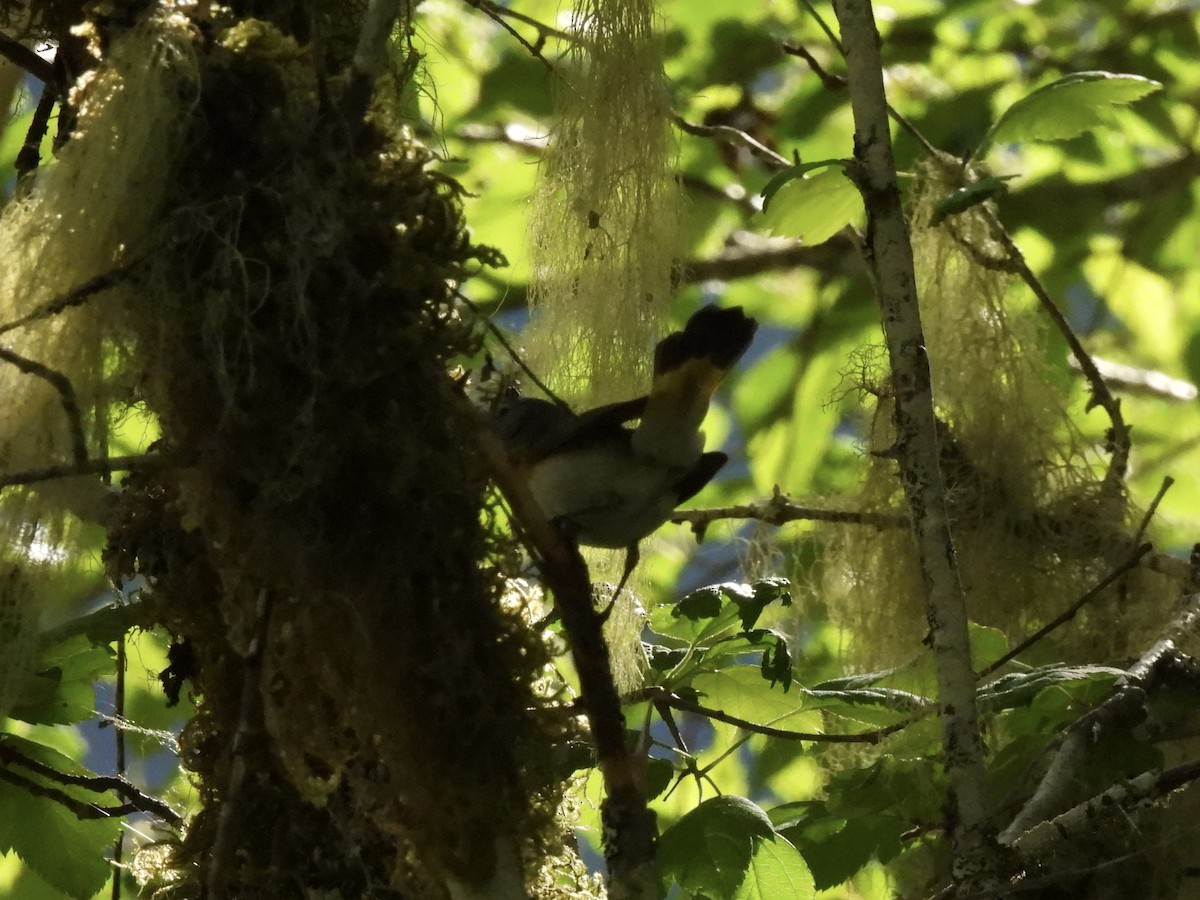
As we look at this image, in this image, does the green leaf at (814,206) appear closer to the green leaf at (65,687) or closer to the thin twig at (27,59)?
the thin twig at (27,59)

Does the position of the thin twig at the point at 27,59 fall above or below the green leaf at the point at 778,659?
above

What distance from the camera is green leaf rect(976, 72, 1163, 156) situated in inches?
79.7

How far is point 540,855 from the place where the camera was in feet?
5.08

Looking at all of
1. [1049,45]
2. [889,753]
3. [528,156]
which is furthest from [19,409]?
[1049,45]

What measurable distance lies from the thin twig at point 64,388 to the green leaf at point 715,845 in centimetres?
89

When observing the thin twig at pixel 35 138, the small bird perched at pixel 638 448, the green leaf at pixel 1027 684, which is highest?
the thin twig at pixel 35 138

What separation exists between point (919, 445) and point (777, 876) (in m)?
0.66

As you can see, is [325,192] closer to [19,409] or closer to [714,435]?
[19,409]

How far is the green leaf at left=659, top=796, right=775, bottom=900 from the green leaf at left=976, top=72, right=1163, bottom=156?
1.04m

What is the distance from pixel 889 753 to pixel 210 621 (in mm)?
937

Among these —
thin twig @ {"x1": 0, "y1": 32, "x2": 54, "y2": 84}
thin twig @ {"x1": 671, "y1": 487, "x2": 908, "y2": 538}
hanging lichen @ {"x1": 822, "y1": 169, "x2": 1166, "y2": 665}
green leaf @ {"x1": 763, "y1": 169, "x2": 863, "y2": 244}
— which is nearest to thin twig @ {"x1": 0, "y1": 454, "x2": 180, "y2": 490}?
thin twig @ {"x1": 0, "y1": 32, "x2": 54, "y2": 84}

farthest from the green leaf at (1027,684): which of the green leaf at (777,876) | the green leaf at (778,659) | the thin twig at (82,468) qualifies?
the thin twig at (82,468)

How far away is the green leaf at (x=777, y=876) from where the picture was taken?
1.88m

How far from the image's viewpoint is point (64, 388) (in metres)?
1.41
